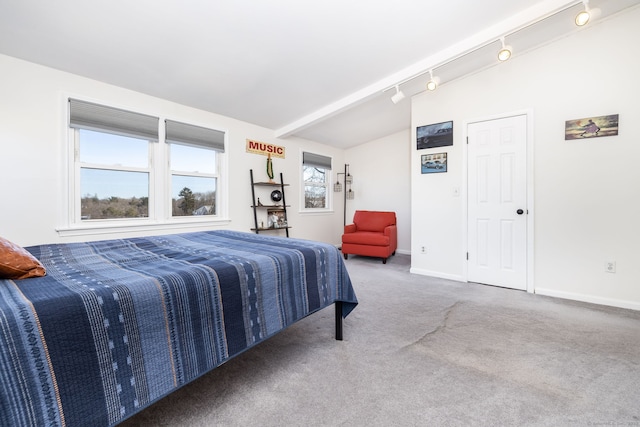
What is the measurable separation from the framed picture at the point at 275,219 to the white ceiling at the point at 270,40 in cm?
179

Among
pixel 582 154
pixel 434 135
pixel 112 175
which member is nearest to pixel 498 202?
pixel 582 154

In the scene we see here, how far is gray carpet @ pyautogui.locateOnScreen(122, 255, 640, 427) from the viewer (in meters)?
1.31

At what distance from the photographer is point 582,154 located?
9.19 feet

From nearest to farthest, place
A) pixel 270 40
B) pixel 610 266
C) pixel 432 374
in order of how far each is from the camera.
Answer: pixel 432 374 → pixel 270 40 → pixel 610 266

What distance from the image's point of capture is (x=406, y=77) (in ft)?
10.4

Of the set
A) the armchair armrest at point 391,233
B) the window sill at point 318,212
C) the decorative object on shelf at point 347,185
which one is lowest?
the armchair armrest at point 391,233

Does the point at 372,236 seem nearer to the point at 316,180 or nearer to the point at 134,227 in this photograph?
the point at 316,180

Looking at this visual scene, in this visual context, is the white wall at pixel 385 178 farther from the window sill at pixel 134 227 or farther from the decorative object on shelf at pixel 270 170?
the window sill at pixel 134 227

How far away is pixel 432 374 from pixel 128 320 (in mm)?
1592

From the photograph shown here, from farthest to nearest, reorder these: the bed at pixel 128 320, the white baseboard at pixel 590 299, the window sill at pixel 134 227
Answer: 1. the window sill at pixel 134 227
2. the white baseboard at pixel 590 299
3. the bed at pixel 128 320

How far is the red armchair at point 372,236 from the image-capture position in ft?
14.8

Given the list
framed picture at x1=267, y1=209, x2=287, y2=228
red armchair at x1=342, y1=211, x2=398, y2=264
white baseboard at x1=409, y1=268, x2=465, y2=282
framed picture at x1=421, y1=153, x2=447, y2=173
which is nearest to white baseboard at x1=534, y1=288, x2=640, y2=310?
white baseboard at x1=409, y1=268, x2=465, y2=282

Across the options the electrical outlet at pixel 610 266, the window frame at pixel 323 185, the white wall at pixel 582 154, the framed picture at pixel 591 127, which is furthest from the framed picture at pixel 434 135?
the window frame at pixel 323 185

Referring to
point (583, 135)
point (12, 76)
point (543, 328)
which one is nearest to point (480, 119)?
point (583, 135)
